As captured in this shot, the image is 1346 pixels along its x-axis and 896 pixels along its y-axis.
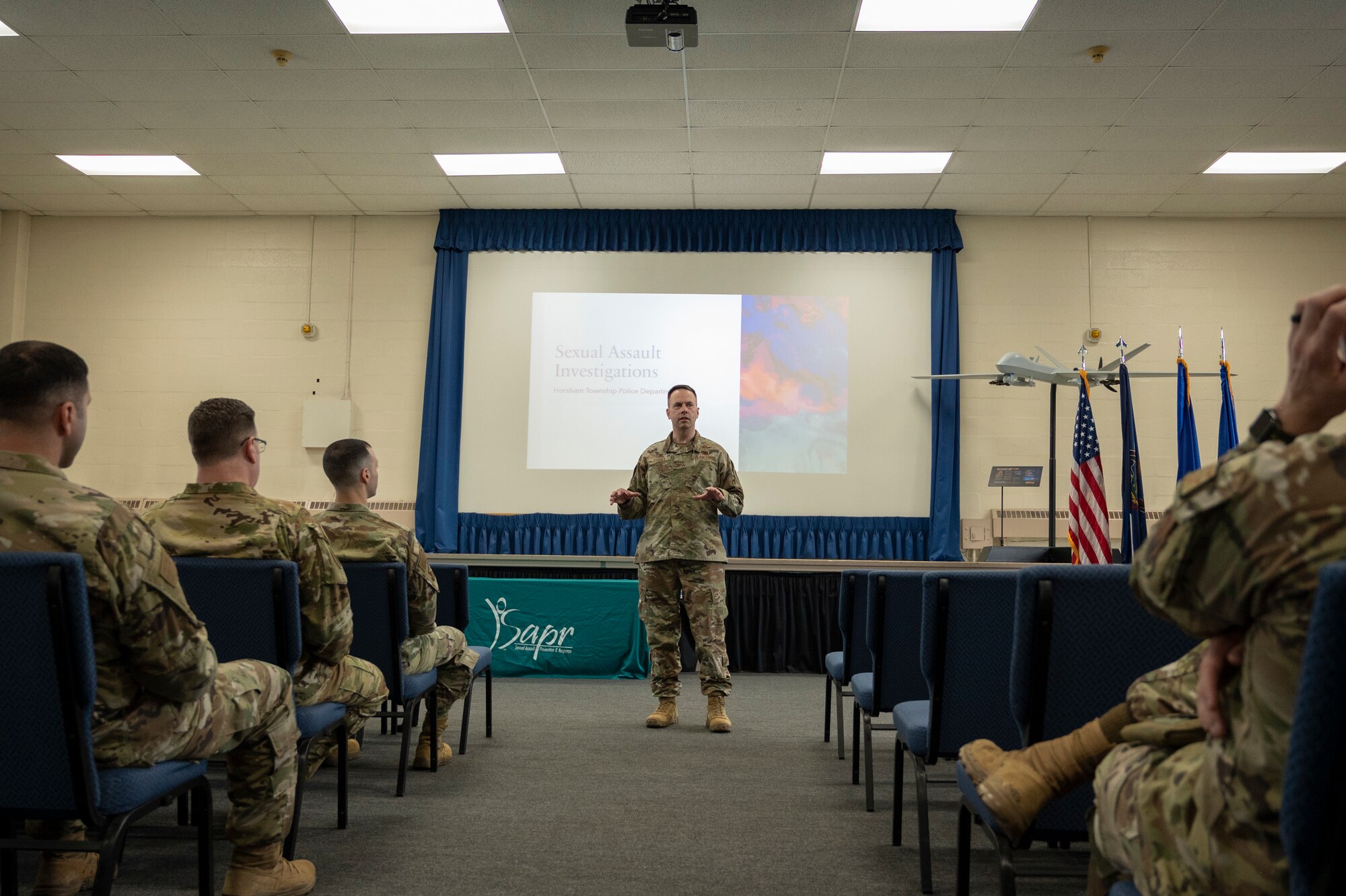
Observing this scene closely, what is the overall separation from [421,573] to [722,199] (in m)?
4.85

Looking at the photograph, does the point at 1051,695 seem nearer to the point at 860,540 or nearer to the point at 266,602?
the point at 266,602

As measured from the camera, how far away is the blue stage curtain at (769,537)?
279 inches

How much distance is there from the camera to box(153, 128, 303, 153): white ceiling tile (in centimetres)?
596

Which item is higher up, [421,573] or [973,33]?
[973,33]

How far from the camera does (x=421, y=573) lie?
301 cm

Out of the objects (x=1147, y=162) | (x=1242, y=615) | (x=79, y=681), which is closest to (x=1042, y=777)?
(x=1242, y=615)

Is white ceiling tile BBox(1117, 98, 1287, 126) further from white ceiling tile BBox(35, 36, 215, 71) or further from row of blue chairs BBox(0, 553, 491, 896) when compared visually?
row of blue chairs BBox(0, 553, 491, 896)

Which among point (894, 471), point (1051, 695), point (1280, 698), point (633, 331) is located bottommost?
point (1051, 695)

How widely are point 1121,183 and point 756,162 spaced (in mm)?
2605

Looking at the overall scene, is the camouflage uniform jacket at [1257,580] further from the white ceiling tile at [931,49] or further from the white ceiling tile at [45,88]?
the white ceiling tile at [45,88]

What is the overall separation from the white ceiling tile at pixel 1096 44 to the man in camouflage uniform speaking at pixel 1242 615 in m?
4.26

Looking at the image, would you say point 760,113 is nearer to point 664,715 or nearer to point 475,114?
point 475,114

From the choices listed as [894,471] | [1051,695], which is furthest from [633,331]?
[1051,695]

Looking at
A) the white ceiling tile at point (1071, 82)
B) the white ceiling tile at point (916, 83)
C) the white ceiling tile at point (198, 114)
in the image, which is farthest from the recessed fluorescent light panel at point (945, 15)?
the white ceiling tile at point (198, 114)
